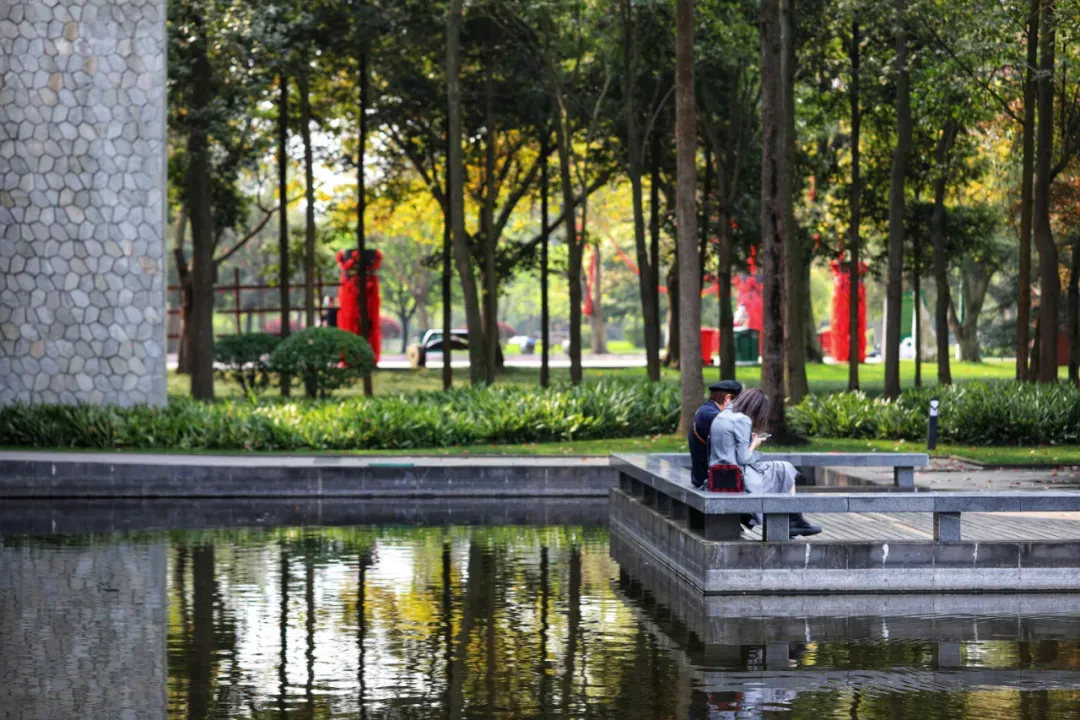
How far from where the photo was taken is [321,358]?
31.9m

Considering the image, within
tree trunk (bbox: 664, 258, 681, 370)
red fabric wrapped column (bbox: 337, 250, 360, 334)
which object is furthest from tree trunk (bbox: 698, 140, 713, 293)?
red fabric wrapped column (bbox: 337, 250, 360, 334)

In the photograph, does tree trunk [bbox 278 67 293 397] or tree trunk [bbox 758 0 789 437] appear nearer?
tree trunk [bbox 758 0 789 437]

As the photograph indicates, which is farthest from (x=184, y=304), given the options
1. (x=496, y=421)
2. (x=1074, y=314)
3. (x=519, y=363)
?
(x=1074, y=314)

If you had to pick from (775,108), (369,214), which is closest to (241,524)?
(775,108)

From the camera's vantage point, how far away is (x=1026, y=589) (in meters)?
13.7

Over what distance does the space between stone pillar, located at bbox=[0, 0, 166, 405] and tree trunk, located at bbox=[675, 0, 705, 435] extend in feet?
30.5

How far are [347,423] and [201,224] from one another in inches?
403

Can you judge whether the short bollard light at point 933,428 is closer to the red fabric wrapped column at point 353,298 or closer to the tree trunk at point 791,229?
the tree trunk at point 791,229

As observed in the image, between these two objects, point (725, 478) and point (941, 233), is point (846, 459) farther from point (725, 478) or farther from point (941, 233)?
point (941, 233)

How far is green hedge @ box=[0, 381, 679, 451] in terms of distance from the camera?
26312mm

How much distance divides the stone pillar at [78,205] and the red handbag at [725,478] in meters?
16.7

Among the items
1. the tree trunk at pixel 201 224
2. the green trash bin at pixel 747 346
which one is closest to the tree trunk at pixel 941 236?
the tree trunk at pixel 201 224

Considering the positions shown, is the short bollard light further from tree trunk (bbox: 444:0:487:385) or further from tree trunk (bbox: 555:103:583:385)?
tree trunk (bbox: 555:103:583:385)

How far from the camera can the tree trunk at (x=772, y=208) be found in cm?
2441
